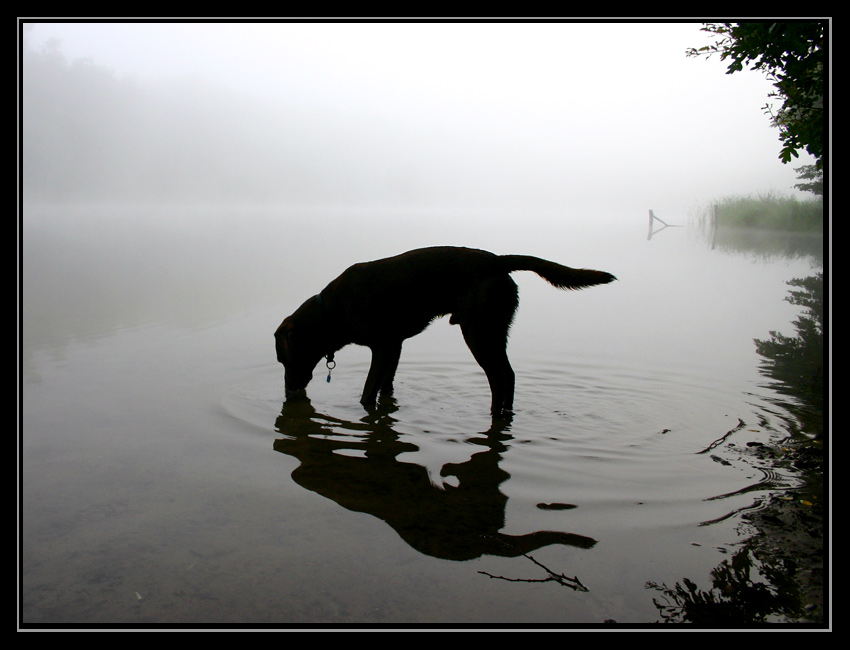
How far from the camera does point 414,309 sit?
6633 mm

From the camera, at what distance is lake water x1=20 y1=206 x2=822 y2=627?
3078 millimetres

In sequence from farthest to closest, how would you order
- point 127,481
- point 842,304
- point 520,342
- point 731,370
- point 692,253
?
point 692,253 → point 520,342 → point 731,370 → point 127,481 → point 842,304

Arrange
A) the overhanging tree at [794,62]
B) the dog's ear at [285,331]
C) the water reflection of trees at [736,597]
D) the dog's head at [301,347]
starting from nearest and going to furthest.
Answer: the water reflection of trees at [736,597], the overhanging tree at [794,62], the dog's head at [301,347], the dog's ear at [285,331]

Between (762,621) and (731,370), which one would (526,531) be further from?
(731,370)

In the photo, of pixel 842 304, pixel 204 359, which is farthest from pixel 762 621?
pixel 204 359

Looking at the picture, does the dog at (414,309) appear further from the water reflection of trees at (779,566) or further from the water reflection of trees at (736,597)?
the water reflection of trees at (736,597)

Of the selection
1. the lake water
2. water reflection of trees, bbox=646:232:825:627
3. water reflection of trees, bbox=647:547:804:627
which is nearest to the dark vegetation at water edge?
the lake water

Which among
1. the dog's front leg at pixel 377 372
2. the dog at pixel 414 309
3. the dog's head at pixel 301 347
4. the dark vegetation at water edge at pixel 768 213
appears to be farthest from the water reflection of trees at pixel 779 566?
the dark vegetation at water edge at pixel 768 213

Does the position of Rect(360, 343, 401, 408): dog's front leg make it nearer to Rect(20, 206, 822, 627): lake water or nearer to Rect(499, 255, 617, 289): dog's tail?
Rect(20, 206, 822, 627): lake water

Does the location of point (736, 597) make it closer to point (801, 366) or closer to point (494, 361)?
point (494, 361)

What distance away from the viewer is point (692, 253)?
27.2 meters

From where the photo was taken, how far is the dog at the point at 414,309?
249 inches
